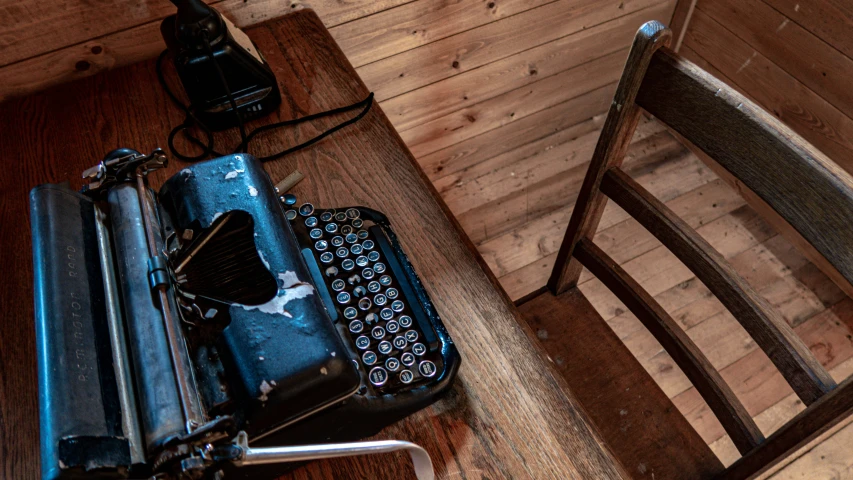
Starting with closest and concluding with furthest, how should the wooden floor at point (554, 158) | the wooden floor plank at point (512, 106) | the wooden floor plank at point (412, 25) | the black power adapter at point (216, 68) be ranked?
the black power adapter at point (216, 68)
the wooden floor plank at point (412, 25)
the wooden floor at point (554, 158)
the wooden floor plank at point (512, 106)

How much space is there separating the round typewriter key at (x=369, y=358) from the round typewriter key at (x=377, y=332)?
2 centimetres

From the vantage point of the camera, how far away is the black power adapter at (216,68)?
0.92 metres

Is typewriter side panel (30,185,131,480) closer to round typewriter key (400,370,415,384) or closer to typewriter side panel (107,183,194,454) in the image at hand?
typewriter side panel (107,183,194,454)

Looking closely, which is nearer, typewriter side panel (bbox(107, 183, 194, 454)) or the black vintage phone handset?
typewriter side panel (bbox(107, 183, 194, 454))

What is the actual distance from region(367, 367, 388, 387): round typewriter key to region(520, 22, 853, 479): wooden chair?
0.52 m

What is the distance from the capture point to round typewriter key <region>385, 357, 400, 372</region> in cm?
71

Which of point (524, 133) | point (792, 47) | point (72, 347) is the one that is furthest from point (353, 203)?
point (792, 47)

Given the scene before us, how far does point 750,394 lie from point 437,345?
143 centimetres

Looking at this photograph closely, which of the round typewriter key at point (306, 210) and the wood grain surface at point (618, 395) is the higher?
the round typewriter key at point (306, 210)

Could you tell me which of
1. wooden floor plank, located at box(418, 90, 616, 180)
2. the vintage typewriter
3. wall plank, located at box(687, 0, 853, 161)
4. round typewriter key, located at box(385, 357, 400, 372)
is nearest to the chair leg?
the vintage typewriter

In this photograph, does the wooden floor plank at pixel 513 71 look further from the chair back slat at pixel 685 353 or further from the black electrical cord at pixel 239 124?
the chair back slat at pixel 685 353

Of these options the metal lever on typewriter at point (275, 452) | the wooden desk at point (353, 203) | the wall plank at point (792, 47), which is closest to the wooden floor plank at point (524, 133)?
the wall plank at point (792, 47)

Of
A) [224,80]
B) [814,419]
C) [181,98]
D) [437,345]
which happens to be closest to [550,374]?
[437,345]

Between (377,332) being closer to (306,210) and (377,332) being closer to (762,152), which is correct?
(306,210)
